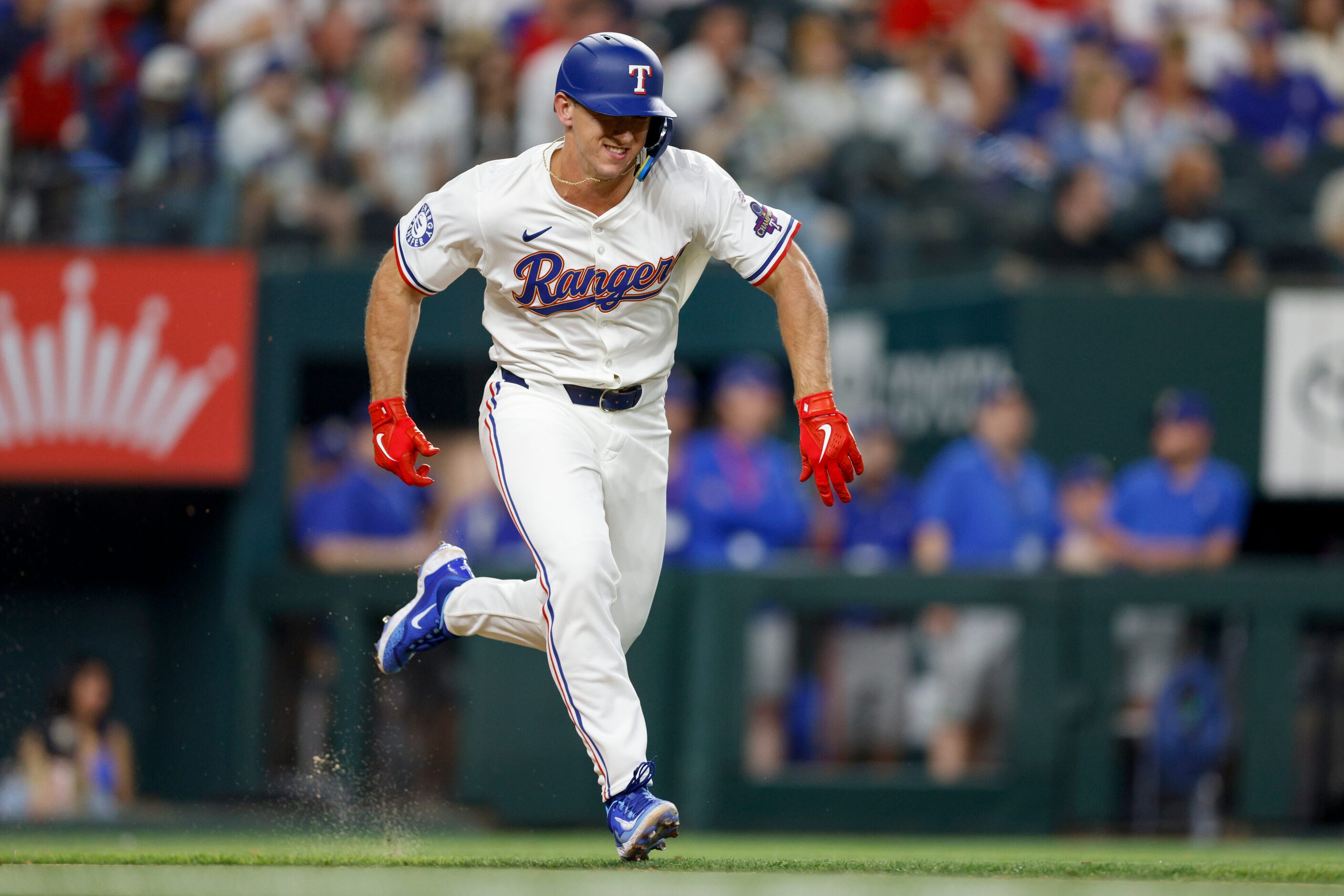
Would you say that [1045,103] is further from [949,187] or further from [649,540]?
[649,540]

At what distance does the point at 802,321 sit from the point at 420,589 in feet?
4.68

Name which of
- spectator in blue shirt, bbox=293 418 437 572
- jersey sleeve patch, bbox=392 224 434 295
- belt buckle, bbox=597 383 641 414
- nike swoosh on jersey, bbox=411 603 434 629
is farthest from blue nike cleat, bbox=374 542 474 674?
spectator in blue shirt, bbox=293 418 437 572

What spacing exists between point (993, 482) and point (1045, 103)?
4.07 m

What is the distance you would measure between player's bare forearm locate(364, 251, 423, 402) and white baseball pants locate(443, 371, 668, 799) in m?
0.25

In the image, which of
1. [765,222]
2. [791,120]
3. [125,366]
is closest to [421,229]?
[765,222]

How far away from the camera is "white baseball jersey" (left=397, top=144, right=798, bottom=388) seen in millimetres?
4781

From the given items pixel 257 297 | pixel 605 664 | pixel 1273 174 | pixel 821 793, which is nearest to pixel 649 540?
pixel 605 664

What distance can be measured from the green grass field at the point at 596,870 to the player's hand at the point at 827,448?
3.19 ft

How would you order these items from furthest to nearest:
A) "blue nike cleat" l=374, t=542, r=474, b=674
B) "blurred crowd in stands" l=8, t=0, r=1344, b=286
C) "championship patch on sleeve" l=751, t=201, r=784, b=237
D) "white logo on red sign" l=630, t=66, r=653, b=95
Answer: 1. "blurred crowd in stands" l=8, t=0, r=1344, b=286
2. "blue nike cleat" l=374, t=542, r=474, b=674
3. "championship patch on sleeve" l=751, t=201, r=784, b=237
4. "white logo on red sign" l=630, t=66, r=653, b=95

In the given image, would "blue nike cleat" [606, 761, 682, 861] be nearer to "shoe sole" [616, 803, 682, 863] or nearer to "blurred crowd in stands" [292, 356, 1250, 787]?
"shoe sole" [616, 803, 682, 863]

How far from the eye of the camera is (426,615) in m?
5.41

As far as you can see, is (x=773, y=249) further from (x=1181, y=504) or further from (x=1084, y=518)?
(x=1084, y=518)

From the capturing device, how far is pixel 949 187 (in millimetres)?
10375

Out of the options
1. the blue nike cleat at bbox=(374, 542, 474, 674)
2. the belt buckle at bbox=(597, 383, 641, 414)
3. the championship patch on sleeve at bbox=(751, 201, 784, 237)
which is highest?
the championship patch on sleeve at bbox=(751, 201, 784, 237)
